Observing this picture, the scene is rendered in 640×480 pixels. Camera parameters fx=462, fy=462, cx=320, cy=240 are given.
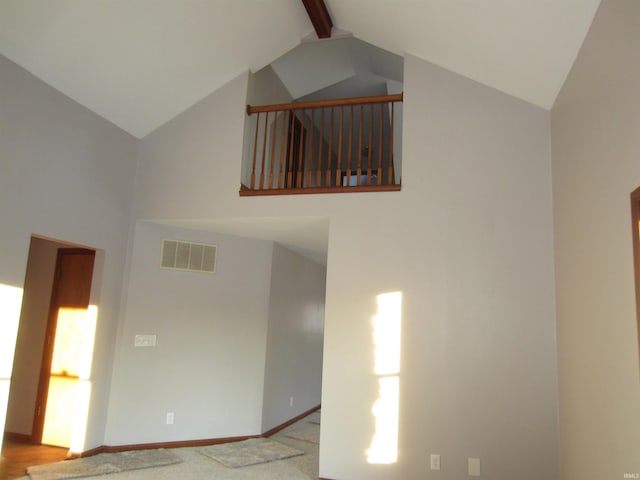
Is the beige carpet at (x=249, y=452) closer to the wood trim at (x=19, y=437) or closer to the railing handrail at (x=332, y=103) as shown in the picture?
the wood trim at (x=19, y=437)

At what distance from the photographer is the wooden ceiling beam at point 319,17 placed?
14.2 feet

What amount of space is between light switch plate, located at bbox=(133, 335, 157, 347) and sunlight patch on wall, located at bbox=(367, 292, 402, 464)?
2418mm

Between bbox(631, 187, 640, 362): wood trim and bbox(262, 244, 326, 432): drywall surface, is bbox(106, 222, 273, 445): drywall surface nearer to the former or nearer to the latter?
Result: bbox(262, 244, 326, 432): drywall surface

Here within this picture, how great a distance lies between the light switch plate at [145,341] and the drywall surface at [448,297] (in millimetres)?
1982

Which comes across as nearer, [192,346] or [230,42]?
[230,42]

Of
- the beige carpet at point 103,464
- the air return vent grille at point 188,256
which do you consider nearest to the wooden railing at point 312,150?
the air return vent grille at point 188,256

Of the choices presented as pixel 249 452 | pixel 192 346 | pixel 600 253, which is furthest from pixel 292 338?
pixel 600 253

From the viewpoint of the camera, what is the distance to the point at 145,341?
190 inches

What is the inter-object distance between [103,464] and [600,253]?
4293mm

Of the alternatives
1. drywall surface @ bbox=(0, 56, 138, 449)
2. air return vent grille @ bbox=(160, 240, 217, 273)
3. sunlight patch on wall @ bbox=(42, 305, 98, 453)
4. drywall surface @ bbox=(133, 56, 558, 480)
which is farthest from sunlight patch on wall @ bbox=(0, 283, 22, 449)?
drywall surface @ bbox=(133, 56, 558, 480)

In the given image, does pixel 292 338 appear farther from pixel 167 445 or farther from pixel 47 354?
pixel 47 354

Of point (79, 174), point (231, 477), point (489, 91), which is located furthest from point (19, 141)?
point (489, 91)

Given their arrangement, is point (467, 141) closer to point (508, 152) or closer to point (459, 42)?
point (508, 152)

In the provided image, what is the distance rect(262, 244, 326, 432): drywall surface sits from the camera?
5.58m
